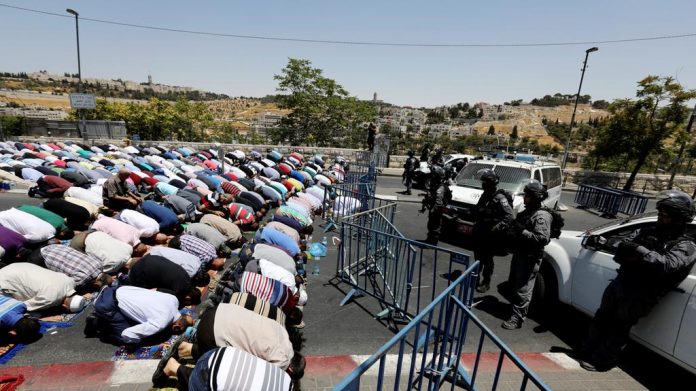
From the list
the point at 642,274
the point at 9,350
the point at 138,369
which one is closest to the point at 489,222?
the point at 642,274

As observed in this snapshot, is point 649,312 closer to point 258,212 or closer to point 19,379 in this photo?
point 19,379

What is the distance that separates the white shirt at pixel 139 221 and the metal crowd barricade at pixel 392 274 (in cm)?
366

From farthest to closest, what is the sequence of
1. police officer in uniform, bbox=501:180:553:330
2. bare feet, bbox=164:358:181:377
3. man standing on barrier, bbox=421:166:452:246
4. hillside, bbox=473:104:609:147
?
hillside, bbox=473:104:609:147, man standing on barrier, bbox=421:166:452:246, police officer in uniform, bbox=501:180:553:330, bare feet, bbox=164:358:181:377

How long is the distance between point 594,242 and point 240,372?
14.2 ft

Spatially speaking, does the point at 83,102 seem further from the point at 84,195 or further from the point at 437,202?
the point at 437,202

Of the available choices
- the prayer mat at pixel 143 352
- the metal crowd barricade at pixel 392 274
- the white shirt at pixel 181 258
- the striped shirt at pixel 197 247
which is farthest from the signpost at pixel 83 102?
the prayer mat at pixel 143 352

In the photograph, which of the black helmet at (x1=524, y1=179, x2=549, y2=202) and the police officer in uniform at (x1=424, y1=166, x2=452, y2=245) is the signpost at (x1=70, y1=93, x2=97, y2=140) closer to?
the police officer in uniform at (x1=424, y1=166, x2=452, y2=245)

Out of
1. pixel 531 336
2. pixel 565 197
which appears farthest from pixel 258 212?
pixel 565 197

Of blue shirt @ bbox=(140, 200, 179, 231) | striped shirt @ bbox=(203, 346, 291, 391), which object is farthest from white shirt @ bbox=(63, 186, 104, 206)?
striped shirt @ bbox=(203, 346, 291, 391)

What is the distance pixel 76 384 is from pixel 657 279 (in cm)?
580

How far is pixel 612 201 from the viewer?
12062 millimetres

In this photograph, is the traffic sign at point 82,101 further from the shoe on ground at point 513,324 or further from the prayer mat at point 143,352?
the shoe on ground at point 513,324

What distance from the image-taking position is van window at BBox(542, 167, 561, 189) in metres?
8.78

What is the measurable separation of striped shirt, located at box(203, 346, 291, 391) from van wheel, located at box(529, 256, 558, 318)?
13.1 feet
